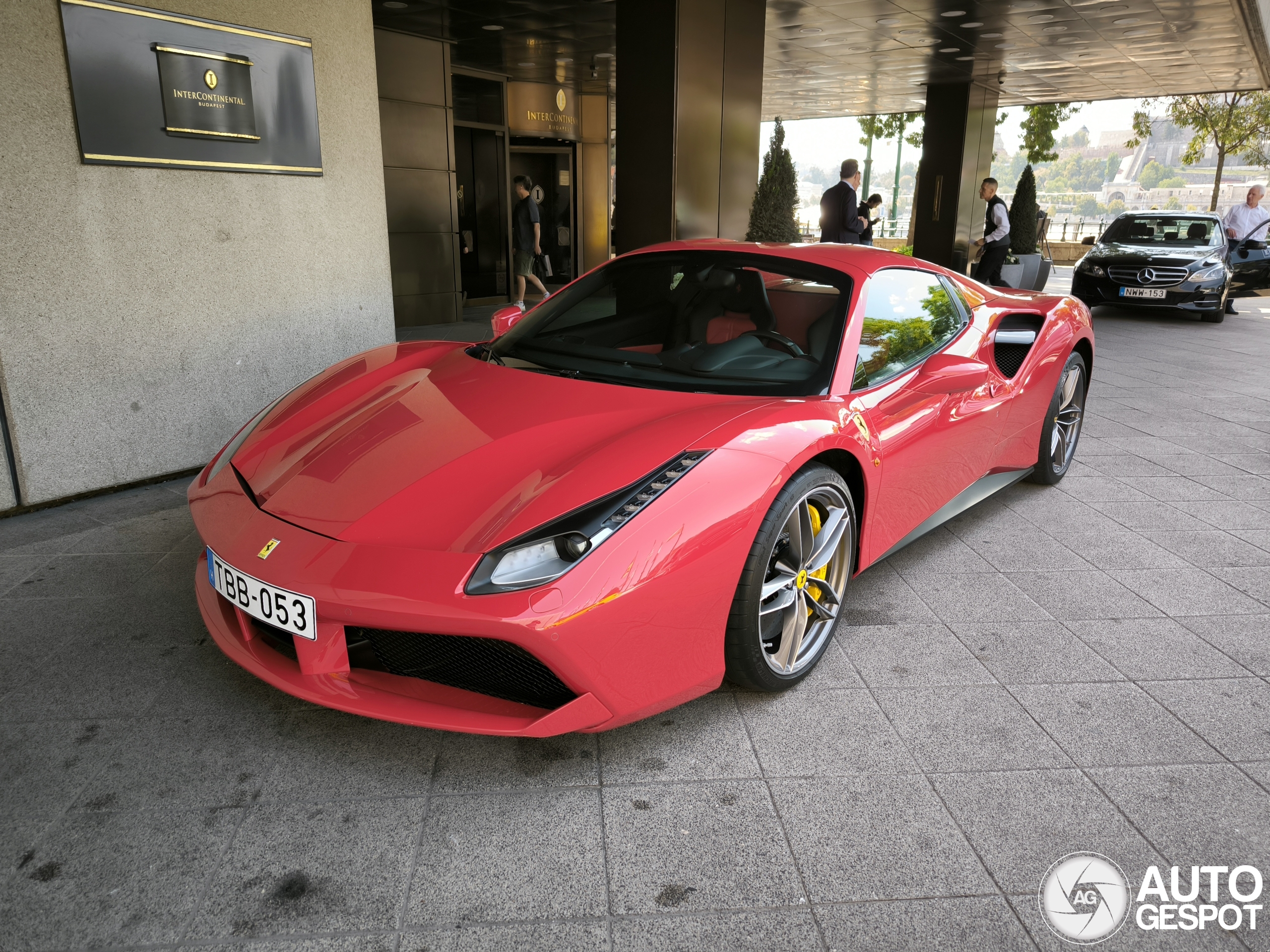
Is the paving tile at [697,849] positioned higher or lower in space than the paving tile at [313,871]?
lower

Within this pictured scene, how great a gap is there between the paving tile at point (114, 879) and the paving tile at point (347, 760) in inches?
6.0

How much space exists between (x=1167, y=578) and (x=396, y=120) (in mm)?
9535

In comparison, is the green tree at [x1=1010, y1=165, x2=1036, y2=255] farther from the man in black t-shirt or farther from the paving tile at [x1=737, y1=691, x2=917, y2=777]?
the paving tile at [x1=737, y1=691, x2=917, y2=777]

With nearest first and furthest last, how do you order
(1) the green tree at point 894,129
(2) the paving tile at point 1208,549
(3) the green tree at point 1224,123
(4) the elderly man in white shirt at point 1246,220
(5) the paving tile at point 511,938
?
(5) the paving tile at point 511,938, (2) the paving tile at point 1208,549, (4) the elderly man in white shirt at point 1246,220, (3) the green tree at point 1224,123, (1) the green tree at point 894,129

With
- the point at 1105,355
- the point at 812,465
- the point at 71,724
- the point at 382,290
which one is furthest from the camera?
the point at 1105,355

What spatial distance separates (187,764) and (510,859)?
906 millimetres

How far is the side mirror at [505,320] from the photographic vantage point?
3502 millimetres

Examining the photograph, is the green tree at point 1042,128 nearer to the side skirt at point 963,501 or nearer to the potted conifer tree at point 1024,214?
the potted conifer tree at point 1024,214

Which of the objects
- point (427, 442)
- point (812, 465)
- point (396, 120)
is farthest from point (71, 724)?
point (396, 120)

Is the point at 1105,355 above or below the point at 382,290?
below

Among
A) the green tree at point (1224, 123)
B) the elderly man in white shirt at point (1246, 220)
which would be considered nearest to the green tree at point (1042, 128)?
the green tree at point (1224, 123)

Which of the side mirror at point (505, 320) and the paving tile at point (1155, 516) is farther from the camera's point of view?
the paving tile at point (1155, 516)

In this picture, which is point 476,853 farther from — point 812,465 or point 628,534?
point 812,465

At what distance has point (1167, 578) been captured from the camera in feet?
11.3
